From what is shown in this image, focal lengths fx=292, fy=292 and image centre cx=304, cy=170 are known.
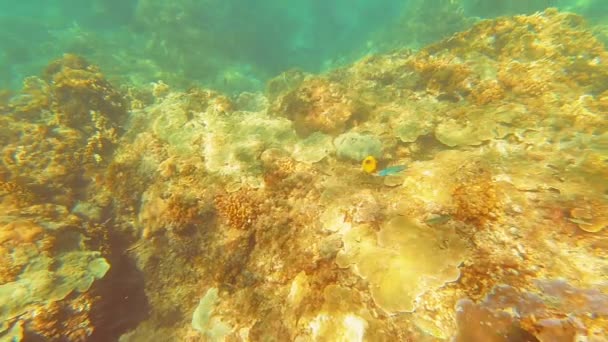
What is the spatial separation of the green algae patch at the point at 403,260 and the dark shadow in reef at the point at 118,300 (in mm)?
3773

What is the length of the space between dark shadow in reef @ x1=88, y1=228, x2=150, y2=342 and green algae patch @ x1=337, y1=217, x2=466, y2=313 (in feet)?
12.4

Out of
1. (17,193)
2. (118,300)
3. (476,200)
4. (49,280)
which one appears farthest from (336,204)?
(17,193)

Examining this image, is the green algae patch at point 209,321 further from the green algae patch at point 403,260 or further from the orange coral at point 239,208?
the green algae patch at point 403,260

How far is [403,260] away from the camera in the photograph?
3.34 m

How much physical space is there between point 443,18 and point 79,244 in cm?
1950

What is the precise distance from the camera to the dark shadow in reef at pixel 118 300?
4.61 m

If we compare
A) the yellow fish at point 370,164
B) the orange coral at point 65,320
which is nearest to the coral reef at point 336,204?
the orange coral at point 65,320

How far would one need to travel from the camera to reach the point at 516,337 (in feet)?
8.65

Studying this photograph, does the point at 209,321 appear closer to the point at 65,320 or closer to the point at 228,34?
the point at 65,320

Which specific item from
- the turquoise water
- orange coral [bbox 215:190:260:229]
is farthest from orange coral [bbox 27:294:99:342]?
the turquoise water

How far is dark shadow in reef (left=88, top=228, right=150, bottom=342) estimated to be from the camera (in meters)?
4.61

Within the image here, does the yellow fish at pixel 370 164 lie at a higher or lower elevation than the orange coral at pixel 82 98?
lower

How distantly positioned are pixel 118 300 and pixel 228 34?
16413 millimetres

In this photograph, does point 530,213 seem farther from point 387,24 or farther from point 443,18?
point 387,24
